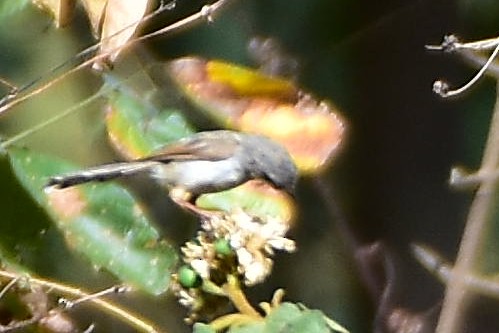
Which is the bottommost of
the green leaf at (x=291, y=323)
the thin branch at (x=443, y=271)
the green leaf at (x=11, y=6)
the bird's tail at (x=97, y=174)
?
the thin branch at (x=443, y=271)

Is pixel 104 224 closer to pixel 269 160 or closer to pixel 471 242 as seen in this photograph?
pixel 269 160

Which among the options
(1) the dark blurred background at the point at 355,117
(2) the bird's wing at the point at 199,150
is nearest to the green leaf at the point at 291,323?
(1) the dark blurred background at the point at 355,117

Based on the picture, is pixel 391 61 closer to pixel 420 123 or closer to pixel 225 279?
pixel 420 123

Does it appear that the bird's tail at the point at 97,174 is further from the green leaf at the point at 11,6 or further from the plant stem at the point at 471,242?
the plant stem at the point at 471,242

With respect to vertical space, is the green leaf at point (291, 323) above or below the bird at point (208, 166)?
below

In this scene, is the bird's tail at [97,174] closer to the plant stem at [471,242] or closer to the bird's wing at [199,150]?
the bird's wing at [199,150]
